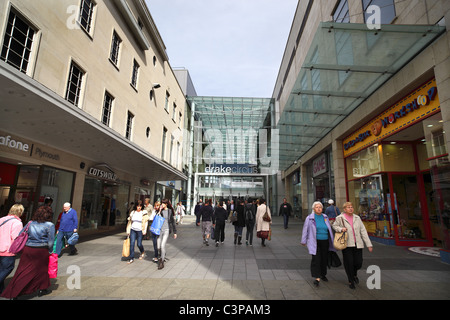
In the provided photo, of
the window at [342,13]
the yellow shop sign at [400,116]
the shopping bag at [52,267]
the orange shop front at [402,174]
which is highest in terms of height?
the window at [342,13]

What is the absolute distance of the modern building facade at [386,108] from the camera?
6.76 m

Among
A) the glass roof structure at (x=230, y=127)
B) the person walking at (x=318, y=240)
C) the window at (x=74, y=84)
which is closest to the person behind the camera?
the person walking at (x=318, y=240)

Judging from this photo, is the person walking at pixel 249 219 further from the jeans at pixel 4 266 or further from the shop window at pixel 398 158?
the jeans at pixel 4 266

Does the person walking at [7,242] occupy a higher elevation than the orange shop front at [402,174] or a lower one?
lower

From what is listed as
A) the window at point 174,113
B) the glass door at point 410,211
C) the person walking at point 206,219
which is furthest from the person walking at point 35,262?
the window at point 174,113

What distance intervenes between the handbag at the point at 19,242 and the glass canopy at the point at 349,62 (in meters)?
8.72

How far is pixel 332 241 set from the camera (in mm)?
5199

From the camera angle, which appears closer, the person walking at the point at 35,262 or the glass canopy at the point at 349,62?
the person walking at the point at 35,262

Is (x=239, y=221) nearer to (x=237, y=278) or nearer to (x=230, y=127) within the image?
(x=237, y=278)

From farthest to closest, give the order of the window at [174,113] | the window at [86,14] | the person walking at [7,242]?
the window at [174,113] < the window at [86,14] < the person walking at [7,242]

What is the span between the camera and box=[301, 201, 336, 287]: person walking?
498cm

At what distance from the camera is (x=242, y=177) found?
110 ft
